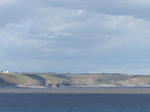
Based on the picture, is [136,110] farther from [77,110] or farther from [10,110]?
[10,110]

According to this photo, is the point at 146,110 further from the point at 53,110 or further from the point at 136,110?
the point at 53,110

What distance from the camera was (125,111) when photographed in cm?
7131

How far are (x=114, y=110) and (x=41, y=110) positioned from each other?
12320 millimetres

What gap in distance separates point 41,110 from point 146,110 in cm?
1773

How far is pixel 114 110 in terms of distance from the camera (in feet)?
239

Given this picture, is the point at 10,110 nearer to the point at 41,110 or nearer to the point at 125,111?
the point at 41,110

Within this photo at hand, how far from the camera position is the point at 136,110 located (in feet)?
241

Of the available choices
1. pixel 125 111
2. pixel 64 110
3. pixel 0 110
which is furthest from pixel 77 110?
pixel 0 110

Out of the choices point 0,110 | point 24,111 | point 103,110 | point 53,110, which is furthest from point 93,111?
point 0,110

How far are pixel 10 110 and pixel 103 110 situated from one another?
622 inches

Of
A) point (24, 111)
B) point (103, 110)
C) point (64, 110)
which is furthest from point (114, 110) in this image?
point (24, 111)

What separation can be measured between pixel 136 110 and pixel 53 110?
14010 mm

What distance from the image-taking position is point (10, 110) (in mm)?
Answer: 74062

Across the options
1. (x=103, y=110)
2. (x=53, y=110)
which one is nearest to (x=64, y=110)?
(x=53, y=110)
